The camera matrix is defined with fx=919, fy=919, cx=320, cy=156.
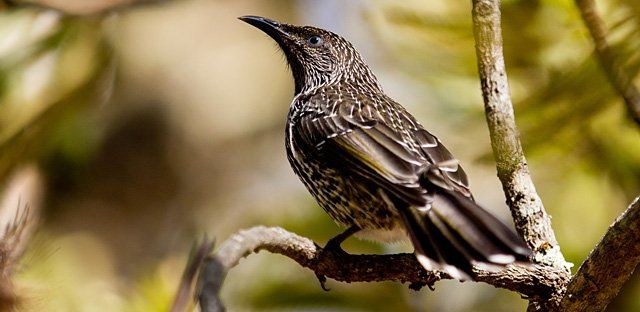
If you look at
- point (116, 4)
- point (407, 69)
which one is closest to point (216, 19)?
point (116, 4)

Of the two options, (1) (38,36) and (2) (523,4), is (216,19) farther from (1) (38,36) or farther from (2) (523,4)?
(2) (523,4)

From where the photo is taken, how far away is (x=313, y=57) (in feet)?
15.8

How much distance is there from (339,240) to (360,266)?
27 cm

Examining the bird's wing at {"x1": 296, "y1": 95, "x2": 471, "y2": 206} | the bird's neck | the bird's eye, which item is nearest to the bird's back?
the bird's wing at {"x1": 296, "y1": 95, "x2": 471, "y2": 206}

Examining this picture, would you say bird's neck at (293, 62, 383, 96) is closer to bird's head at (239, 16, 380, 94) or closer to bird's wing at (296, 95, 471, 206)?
bird's head at (239, 16, 380, 94)

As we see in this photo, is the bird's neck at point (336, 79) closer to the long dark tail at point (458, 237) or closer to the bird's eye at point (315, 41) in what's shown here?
the bird's eye at point (315, 41)

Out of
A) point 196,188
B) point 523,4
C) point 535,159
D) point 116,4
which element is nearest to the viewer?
point 523,4

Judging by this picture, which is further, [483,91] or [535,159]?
[535,159]

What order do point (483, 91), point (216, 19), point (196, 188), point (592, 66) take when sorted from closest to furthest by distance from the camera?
point (592, 66)
point (483, 91)
point (196, 188)
point (216, 19)

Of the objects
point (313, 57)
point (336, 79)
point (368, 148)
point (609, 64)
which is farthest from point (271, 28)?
point (609, 64)

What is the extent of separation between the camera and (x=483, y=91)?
305cm

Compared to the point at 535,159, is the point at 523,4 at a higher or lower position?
higher

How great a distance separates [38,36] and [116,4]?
2.03 ft

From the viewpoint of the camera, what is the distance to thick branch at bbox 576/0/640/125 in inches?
93.3
